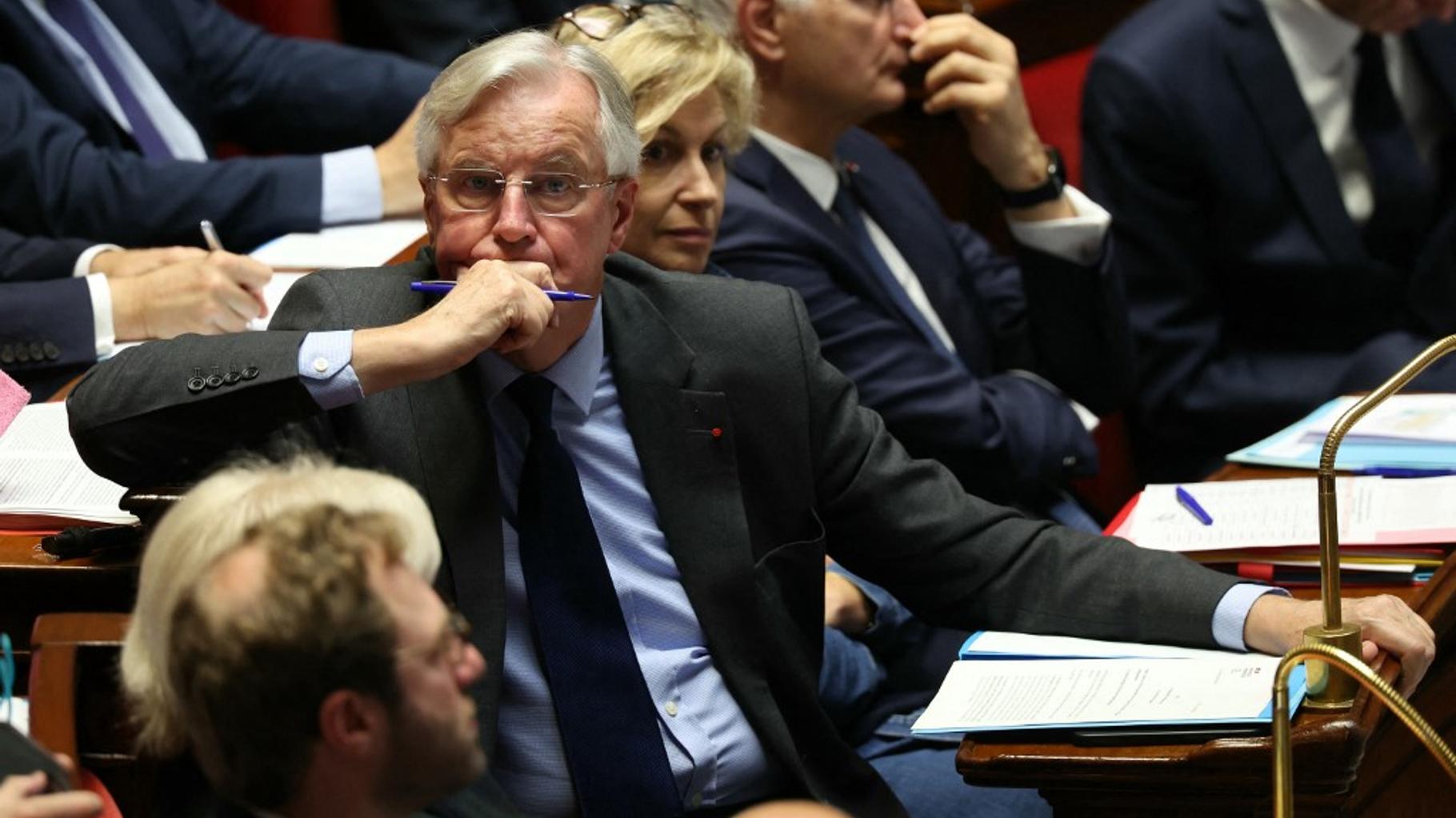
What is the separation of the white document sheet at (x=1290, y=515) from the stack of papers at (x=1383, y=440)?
7 centimetres

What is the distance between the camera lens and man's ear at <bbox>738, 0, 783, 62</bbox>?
2.95 metres

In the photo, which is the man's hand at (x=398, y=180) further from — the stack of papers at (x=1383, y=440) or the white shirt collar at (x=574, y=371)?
the stack of papers at (x=1383, y=440)

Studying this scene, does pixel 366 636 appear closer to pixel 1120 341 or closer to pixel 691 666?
pixel 691 666

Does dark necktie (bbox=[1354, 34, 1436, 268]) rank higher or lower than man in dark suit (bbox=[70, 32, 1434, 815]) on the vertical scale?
lower

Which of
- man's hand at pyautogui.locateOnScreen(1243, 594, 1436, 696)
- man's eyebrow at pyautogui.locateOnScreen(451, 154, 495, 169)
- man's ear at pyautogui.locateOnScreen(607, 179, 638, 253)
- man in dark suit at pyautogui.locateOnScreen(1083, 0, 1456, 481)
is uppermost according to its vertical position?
man's eyebrow at pyautogui.locateOnScreen(451, 154, 495, 169)

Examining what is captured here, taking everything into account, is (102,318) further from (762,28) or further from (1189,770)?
(1189,770)

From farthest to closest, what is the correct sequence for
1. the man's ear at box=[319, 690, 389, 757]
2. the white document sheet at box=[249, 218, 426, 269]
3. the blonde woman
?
the white document sheet at box=[249, 218, 426, 269], the blonde woman, the man's ear at box=[319, 690, 389, 757]

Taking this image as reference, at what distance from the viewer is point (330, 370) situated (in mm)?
1729

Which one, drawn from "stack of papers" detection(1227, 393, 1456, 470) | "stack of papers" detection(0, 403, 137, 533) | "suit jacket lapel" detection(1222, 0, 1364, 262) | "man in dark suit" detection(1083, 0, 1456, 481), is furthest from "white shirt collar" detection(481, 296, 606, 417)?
"suit jacket lapel" detection(1222, 0, 1364, 262)

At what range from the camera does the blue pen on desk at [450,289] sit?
1850 millimetres

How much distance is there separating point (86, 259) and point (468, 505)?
3.36ft

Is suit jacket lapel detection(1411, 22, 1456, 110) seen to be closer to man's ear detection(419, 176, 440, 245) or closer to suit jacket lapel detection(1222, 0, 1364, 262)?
suit jacket lapel detection(1222, 0, 1364, 262)

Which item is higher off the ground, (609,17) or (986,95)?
(609,17)

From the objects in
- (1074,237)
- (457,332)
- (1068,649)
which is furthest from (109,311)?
(1074,237)
